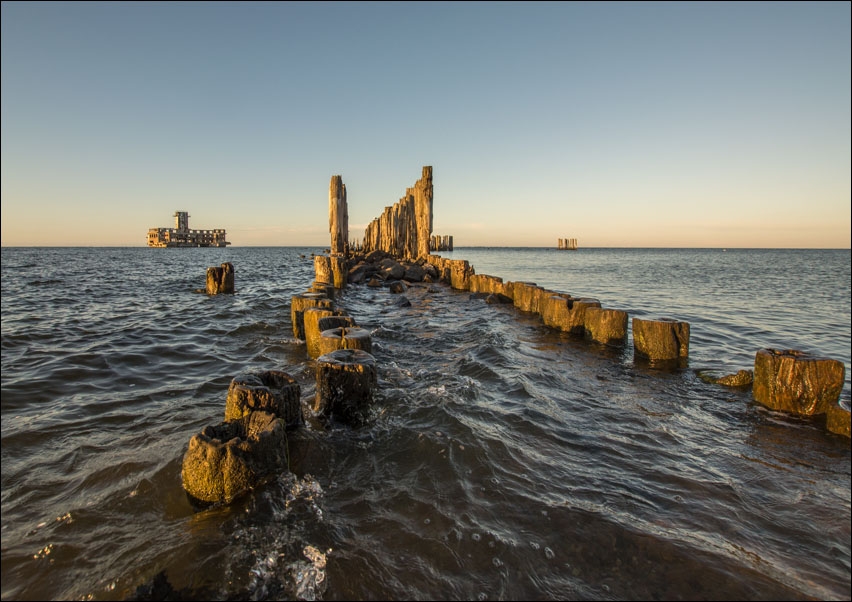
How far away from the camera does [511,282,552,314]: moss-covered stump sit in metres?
12.3

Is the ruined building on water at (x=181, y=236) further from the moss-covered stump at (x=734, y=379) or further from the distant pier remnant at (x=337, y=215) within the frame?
the moss-covered stump at (x=734, y=379)

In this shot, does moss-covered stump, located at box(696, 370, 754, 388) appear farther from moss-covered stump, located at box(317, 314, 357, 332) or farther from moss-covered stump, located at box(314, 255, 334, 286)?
moss-covered stump, located at box(314, 255, 334, 286)

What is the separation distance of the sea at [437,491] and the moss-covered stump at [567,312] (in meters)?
2.44

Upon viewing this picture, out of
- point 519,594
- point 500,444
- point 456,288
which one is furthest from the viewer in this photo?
point 456,288

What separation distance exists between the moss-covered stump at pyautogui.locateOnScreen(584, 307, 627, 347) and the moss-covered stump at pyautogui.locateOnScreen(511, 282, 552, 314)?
→ 9.63ft

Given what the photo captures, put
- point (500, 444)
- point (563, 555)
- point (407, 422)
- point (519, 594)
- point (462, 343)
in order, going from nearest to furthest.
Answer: point (519, 594) < point (563, 555) < point (500, 444) < point (407, 422) < point (462, 343)

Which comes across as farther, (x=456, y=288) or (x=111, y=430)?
(x=456, y=288)

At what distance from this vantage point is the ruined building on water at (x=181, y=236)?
105812 mm

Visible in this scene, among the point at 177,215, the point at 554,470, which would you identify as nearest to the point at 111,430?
the point at 554,470

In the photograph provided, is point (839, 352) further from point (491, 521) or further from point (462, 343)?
point (491, 521)

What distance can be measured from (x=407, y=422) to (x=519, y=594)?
2.50 meters

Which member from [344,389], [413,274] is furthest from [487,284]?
[344,389]

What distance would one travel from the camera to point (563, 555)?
2635 millimetres

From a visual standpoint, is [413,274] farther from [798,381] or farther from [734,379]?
[798,381]
